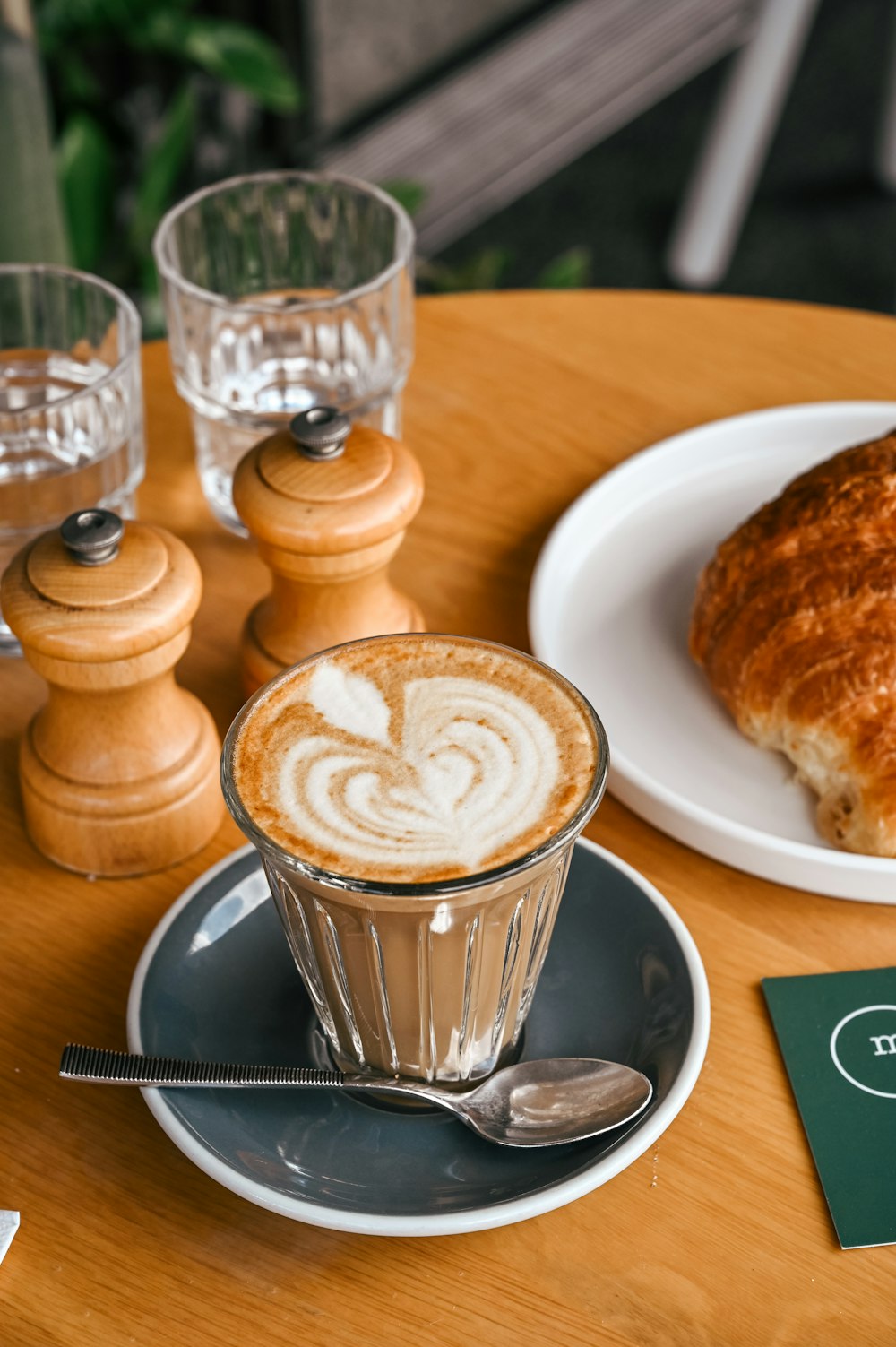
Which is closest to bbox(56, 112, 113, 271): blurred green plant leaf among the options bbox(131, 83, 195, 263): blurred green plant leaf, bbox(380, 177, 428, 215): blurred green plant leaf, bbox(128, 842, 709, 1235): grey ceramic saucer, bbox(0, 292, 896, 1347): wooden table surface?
bbox(131, 83, 195, 263): blurred green plant leaf

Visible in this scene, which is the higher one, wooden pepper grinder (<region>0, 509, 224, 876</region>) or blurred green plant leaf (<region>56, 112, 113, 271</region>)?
wooden pepper grinder (<region>0, 509, 224, 876</region>)

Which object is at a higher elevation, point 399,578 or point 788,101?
point 399,578

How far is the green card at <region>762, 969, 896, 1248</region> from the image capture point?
58 cm

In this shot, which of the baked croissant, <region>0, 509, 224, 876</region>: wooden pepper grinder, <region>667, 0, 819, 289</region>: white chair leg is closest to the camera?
<region>0, 509, 224, 876</region>: wooden pepper grinder

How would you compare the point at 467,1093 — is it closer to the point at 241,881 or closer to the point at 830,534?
the point at 241,881

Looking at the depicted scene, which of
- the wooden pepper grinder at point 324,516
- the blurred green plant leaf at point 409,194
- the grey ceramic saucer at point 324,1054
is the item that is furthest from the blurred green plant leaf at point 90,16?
the grey ceramic saucer at point 324,1054

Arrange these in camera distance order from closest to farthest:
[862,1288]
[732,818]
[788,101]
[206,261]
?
[862,1288], [732,818], [206,261], [788,101]

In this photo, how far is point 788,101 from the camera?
2.83 m

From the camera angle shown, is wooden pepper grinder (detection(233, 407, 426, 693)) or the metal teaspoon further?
wooden pepper grinder (detection(233, 407, 426, 693))

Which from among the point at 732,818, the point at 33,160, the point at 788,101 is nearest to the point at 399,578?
the point at 732,818

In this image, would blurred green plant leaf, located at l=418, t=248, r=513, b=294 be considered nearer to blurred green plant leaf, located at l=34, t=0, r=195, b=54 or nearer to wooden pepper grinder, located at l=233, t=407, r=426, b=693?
blurred green plant leaf, located at l=34, t=0, r=195, b=54

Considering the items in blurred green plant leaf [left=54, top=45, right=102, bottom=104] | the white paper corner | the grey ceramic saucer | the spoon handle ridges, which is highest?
the spoon handle ridges

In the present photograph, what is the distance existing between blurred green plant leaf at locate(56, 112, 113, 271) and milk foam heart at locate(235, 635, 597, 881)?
142 cm

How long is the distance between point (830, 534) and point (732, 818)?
0.18 m
